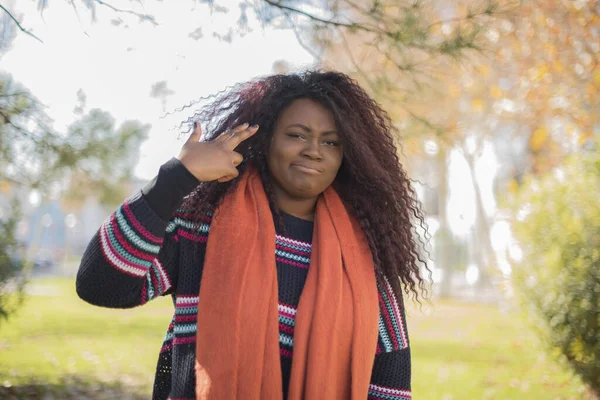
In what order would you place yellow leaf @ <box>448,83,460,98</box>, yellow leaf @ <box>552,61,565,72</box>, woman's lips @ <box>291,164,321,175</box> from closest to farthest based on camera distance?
woman's lips @ <box>291,164,321,175</box> < yellow leaf @ <box>552,61,565,72</box> < yellow leaf @ <box>448,83,460,98</box>

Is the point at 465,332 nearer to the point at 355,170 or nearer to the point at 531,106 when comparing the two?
the point at 531,106

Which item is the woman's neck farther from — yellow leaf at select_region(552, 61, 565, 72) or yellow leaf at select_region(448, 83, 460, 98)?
yellow leaf at select_region(448, 83, 460, 98)

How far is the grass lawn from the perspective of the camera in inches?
241

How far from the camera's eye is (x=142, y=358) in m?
8.01

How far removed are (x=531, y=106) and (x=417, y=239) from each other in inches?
349

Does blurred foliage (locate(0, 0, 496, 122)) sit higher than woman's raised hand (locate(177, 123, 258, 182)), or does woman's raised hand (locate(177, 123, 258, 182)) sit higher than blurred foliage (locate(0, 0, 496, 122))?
blurred foliage (locate(0, 0, 496, 122))

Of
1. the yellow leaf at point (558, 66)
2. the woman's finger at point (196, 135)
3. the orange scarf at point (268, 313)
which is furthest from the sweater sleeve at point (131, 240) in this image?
the yellow leaf at point (558, 66)

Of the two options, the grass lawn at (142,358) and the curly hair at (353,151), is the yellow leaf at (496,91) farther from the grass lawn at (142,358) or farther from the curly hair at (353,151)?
the curly hair at (353,151)

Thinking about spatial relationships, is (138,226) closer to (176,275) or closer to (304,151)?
(176,275)

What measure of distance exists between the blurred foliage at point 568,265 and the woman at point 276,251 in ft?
9.26

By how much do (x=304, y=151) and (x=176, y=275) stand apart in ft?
1.87

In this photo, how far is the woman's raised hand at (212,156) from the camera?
1.97 metres

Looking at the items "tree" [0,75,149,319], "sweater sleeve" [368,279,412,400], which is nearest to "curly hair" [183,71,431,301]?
"sweater sleeve" [368,279,412,400]

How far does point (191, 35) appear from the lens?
13.8 ft
